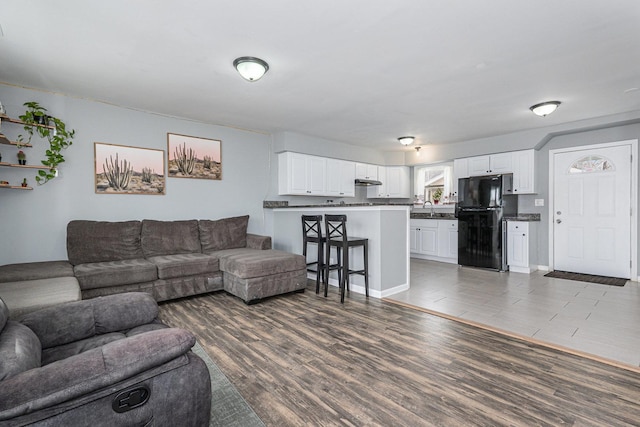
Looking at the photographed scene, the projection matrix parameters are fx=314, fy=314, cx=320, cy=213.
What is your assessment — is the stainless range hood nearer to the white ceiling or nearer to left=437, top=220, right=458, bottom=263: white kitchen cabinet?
left=437, top=220, right=458, bottom=263: white kitchen cabinet

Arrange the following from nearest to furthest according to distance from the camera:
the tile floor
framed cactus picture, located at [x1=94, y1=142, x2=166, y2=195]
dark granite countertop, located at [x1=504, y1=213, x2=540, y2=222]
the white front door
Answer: the tile floor, framed cactus picture, located at [x1=94, y1=142, x2=166, y2=195], the white front door, dark granite countertop, located at [x1=504, y1=213, x2=540, y2=222]

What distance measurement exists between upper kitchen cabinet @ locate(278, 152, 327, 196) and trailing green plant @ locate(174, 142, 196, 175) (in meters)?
1.47

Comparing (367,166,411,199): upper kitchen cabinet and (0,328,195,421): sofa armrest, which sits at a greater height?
(367,166,411,199): upper kitchen cabinet

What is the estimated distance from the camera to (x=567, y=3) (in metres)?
2.06

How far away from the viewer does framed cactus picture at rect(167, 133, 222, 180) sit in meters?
4.57

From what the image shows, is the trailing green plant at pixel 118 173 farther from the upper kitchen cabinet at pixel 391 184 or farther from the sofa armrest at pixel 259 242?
the upper kitchen cabinet at pixel 391 184

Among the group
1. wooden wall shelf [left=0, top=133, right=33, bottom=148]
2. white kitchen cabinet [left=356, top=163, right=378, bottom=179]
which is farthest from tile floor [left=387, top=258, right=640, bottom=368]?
wooden wall shelf [left=0, top=133, right=33, bottom=148]

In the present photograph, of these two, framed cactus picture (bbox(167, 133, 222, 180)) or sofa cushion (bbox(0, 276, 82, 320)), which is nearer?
sofa cushion (bbox(0, 276, 82, 320))

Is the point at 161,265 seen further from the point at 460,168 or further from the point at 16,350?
the point at 460,168

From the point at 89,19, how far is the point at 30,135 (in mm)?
2123

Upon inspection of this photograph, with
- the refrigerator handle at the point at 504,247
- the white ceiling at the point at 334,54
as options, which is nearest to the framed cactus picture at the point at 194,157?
the white ceiling at the point at 334,54

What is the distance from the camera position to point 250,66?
2809mm

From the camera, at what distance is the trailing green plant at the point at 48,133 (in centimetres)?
346

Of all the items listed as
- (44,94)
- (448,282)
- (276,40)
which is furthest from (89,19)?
(448,282)
